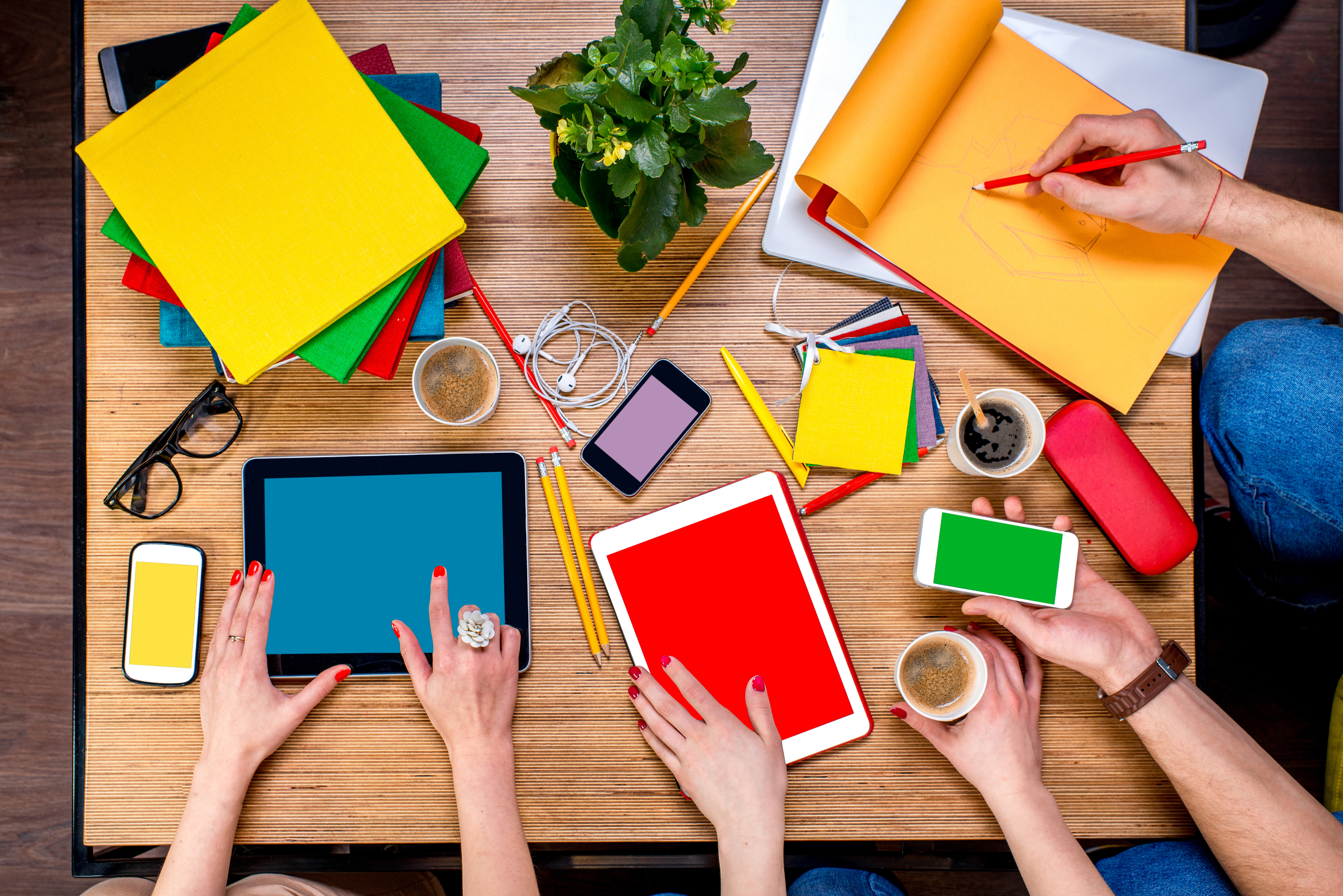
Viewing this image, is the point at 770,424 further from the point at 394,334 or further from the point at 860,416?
the point at 394,334

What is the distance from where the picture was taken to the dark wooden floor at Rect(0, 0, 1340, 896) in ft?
5.09

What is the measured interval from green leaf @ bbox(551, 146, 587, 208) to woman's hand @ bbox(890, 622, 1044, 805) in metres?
0.72

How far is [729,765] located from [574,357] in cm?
55

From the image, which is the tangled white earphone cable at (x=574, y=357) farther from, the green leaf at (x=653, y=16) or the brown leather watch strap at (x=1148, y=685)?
the brown leather watch strap at (x=1148, y=685)

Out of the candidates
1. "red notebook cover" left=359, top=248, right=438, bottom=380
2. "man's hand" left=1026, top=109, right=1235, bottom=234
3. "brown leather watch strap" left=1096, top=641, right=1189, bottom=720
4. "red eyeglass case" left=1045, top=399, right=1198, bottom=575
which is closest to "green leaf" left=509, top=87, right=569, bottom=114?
"red notebook cover" left=359, top=248, right=438, bottom=380

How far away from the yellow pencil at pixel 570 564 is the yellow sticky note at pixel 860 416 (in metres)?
0.32

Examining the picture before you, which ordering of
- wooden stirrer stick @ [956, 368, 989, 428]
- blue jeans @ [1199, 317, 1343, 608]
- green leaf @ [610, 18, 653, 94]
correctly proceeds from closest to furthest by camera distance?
1. green leaf @ [610, 18, 653, 94]
2. wooden stirrer stick @ [956, 368, 989, 428]
3. blue jeans @ [1199, 317, 1343, 608]

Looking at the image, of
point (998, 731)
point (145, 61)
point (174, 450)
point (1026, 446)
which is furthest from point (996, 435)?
point (145, 61)

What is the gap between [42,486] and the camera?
158 centimetres

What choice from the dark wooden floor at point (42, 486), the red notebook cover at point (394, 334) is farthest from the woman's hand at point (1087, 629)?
the dark wooden floor at point (42, 486)

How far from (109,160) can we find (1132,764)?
1437mm

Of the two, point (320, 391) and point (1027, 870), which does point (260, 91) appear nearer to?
point (320, 391)

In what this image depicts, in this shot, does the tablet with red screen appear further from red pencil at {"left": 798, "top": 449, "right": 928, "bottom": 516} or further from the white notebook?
the white notebook

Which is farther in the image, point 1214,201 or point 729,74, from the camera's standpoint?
point 1214,201
